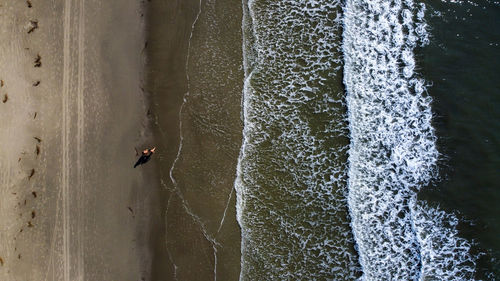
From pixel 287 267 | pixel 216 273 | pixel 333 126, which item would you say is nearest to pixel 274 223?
pixel 287 267

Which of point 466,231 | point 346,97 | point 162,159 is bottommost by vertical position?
point 466,231

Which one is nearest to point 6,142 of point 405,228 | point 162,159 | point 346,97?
point 162,159

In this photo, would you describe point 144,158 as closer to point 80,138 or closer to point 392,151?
point 80,138

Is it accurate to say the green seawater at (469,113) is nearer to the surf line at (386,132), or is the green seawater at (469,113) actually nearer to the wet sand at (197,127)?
the surf line at (386,132)

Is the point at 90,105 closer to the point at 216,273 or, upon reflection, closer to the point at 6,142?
the point at 6,142

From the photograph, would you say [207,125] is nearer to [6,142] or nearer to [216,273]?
[216,273]

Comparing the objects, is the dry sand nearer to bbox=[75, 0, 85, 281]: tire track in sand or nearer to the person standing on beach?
bbox=[75, 0, 85, 281]: tire track in sand

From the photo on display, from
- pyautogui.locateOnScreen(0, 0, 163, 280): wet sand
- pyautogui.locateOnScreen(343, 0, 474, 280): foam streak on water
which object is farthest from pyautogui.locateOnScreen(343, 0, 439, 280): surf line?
pyautogui.locateOnScreen(0, 0, 163, 280): wet sand

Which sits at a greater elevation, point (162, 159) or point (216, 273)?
point (162, 159)
